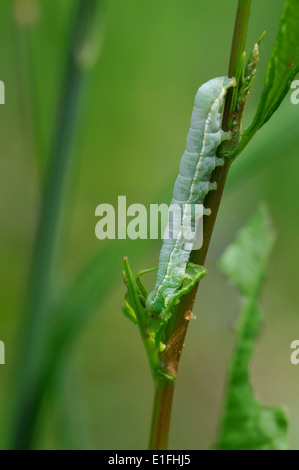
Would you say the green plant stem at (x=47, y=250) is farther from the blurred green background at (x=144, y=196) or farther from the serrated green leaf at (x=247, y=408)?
the blurred green background at (x=144, y=196)

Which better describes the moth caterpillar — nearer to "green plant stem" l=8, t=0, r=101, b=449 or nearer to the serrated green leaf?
the serrated green leaf

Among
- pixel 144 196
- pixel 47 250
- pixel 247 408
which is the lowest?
pixel 247 408

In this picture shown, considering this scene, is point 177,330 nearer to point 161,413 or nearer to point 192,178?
point 161,413

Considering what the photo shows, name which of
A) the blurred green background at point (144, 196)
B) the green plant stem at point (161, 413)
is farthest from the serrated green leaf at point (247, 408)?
the blurred green background at point (144, 196)

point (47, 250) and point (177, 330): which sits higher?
point (47, 250)

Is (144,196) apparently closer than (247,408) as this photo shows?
No

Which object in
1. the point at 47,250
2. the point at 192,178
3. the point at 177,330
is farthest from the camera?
the point at 47,250

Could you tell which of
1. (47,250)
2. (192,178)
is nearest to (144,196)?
(47,250)
